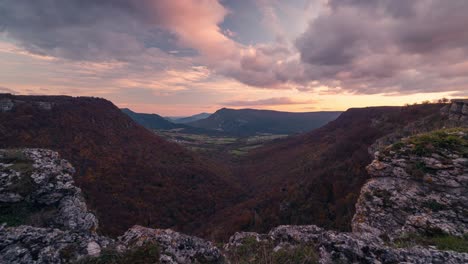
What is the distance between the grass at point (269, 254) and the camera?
7.99 metres

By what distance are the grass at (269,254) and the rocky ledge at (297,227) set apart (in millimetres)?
45

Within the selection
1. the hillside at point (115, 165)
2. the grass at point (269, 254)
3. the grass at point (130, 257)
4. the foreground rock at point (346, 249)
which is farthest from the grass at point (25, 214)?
the hillside at point (115, 165)

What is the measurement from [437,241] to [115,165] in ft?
172

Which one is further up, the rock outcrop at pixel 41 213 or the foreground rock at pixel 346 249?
the rock outcrop at pixel 41 213

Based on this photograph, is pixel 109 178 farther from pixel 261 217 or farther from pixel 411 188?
pixel 411 188

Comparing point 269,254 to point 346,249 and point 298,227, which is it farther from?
point 298,227

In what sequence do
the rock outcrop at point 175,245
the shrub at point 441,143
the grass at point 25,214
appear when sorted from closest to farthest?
the rock outcrop at point 175,245 < the grass at point 25,214 < the shrub at point 441,143

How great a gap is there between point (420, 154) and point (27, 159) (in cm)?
2688

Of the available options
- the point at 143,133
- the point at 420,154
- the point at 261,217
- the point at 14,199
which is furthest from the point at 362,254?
the point at 143,133

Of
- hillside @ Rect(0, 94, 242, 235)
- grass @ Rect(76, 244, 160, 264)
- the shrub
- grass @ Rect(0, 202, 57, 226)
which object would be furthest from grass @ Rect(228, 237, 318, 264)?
hillside @ Rect(0, 94, 242, 235)

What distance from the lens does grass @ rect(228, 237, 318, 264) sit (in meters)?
7.99

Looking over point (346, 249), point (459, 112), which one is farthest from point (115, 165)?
point (459, 112)

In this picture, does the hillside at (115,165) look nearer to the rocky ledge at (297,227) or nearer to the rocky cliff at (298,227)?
the rocky ledge at (297,227)

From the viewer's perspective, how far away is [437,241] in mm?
8758
